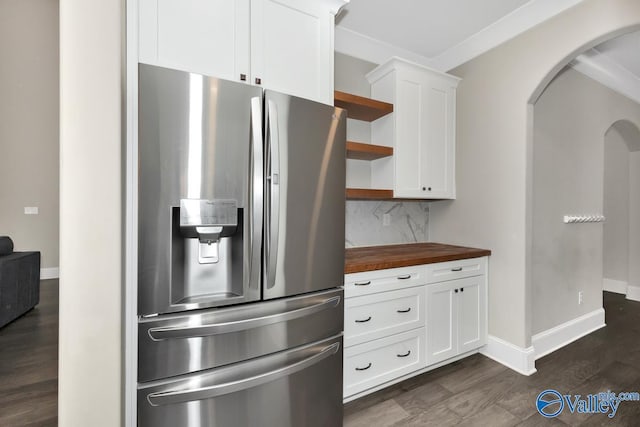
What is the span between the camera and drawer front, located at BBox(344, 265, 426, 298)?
6.17ft

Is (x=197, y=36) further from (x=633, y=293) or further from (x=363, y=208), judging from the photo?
(x=633, y=293)

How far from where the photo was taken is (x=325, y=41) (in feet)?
5.95

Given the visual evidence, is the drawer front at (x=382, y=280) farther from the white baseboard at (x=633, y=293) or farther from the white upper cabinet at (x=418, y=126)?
the white baseboard at (x=633, y=293)

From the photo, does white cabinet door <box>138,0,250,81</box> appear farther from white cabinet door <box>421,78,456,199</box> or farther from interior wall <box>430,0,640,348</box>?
interior wall <box>430,0,640,348</box>

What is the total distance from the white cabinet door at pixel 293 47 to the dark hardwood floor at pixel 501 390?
199cm

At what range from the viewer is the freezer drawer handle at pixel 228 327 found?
1.24 m

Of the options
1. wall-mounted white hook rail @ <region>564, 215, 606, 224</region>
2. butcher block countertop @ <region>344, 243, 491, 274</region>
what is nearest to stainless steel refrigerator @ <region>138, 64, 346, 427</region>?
butcher block countertop @ <region>344, 243, 491, 274</region>

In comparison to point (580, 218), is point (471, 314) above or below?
below

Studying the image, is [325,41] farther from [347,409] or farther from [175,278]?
[347,409]

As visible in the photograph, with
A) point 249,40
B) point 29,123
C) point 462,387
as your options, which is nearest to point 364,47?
point 249,40

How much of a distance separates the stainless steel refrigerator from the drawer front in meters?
0.24

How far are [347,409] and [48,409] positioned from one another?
6.17 feet

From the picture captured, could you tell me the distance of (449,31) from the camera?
257 cm

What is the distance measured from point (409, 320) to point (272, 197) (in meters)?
1.41
